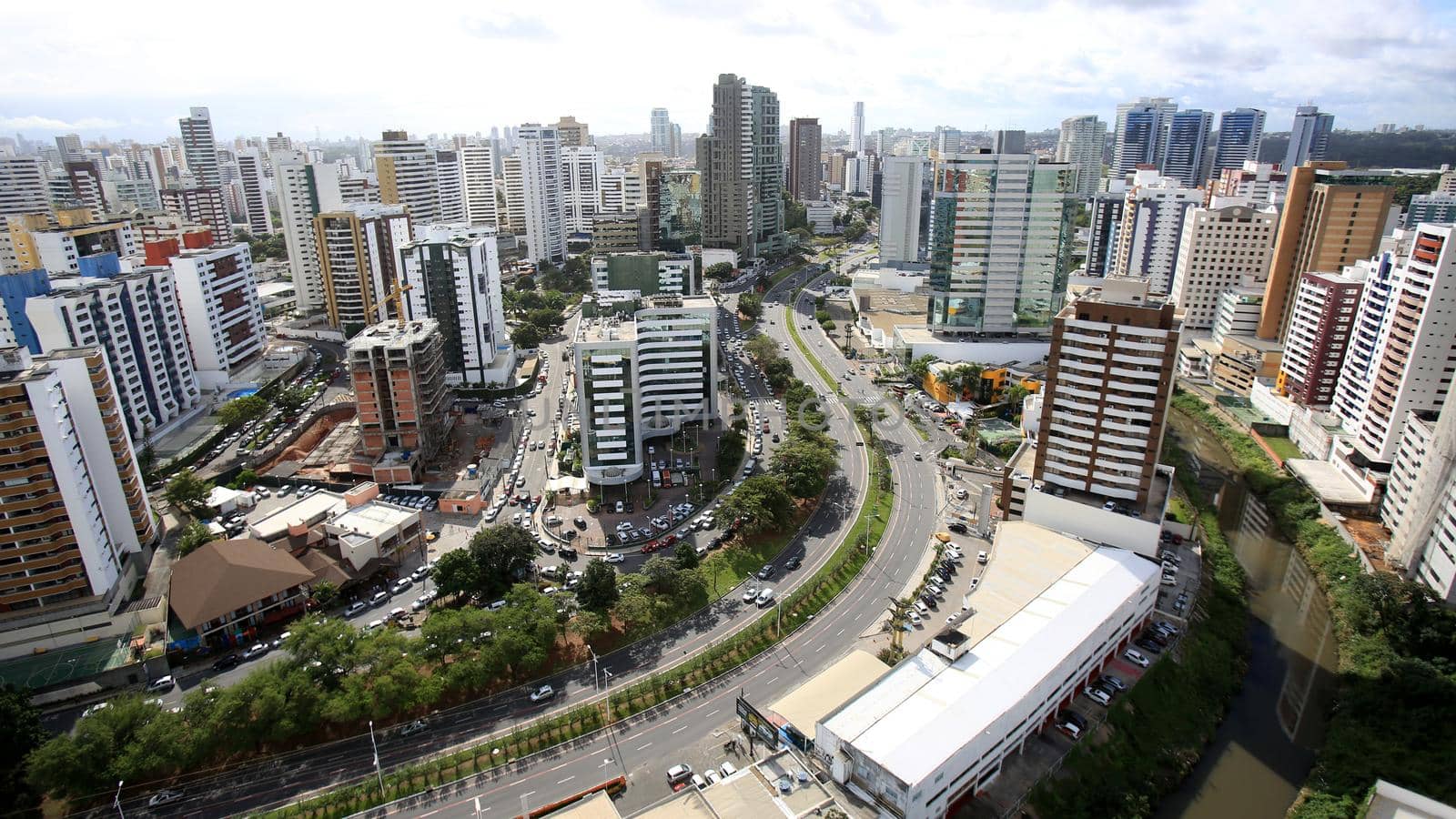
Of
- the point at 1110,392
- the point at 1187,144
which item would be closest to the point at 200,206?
the point at 1110,392

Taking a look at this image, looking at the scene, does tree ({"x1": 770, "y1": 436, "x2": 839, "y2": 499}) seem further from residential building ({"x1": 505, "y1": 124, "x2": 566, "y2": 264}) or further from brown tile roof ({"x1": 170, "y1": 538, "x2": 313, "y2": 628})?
residential building ({"x1": 505, "y1": 124, "x2": 566, "y2": 264})

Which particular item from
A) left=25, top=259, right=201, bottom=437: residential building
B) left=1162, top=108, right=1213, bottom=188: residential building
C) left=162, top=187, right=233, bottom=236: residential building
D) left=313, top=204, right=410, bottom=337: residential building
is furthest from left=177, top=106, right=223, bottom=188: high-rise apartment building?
left=1162, top=108, right=1213, bottom=188: residential building

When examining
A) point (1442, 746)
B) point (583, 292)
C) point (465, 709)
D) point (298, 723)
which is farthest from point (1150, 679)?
point (583, 292)

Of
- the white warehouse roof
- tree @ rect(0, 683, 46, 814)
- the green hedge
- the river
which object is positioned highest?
the white warehouse roof

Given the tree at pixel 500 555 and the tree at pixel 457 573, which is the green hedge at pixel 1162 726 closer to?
the tree at pixel 500 555

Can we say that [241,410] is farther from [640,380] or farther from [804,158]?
[804,158]

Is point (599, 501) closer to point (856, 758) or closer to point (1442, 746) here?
point (856, 758)

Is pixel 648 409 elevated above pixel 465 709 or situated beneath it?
elevated above
